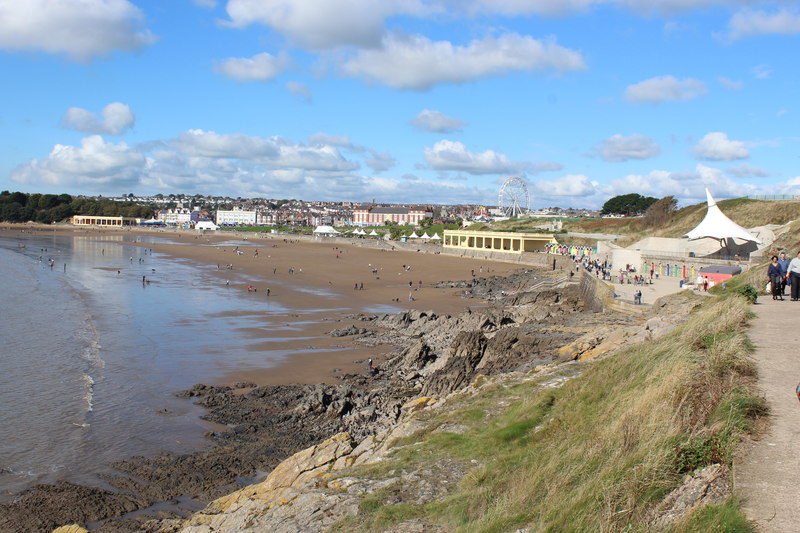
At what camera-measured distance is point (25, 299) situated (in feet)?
113

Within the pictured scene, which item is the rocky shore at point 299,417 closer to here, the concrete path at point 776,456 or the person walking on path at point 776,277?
the person walking on path at point 776,277

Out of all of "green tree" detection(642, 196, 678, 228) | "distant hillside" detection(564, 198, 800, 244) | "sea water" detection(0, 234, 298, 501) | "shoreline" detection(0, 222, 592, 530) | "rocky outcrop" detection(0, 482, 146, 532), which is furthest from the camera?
"green tree" detection(642, 196, 678, 228)

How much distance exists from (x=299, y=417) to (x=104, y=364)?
9014mm

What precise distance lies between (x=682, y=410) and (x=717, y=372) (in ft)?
4.06

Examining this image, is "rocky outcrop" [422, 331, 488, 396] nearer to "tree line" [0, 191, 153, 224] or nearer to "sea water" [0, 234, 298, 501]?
"sea water" [0, 234, 298, 501]

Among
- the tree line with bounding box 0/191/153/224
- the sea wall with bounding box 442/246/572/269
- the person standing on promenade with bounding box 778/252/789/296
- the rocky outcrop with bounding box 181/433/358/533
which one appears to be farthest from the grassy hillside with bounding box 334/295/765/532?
the tree line with bounding box 0/191/153/224

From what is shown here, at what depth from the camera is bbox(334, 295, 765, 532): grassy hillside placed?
488 centimetres

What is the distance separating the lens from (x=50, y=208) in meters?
166

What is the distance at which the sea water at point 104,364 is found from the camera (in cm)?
1371

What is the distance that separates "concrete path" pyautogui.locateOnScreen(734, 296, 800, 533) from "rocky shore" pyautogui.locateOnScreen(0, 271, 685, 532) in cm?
474

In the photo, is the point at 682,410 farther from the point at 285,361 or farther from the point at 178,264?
the point at 178,264

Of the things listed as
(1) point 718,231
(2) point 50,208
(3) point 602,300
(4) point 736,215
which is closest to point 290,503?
(3) point 602,300

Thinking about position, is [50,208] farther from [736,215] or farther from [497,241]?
[736,215]

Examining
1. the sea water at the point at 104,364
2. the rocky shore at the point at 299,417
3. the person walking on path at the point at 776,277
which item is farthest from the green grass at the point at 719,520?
the sea water at the point at 104,364
